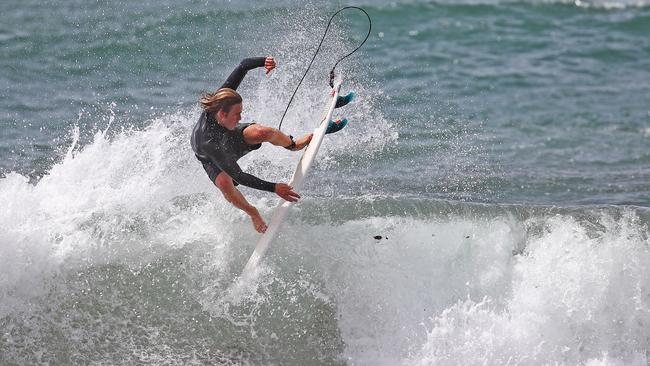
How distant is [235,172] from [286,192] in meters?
0.44

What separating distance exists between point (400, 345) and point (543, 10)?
40.0 feet

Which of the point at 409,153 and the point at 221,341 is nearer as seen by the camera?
the point at 221,341

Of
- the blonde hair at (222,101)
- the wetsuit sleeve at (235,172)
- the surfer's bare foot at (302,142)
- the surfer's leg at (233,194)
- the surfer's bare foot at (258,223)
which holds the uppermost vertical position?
the blonde hair at (222,101)

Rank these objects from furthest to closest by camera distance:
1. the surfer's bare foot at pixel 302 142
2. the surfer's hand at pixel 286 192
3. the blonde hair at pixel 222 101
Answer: the surfer's bare foot at pixel 302 142 < the surfer's hand at pixel 286 192 < the blonde hair at pixel 222 101

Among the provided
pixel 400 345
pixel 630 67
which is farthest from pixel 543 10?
pixel 400 345

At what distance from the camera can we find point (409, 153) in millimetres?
11461

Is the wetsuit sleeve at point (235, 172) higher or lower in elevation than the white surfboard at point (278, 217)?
higher

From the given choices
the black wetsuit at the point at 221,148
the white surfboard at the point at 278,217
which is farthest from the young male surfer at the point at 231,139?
the white surfboard at the point at 278,217

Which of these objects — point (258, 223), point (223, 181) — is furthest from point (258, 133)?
point (258, 223)

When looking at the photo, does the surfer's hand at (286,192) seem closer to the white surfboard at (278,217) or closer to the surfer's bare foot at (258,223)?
the white surfboard at (278,217)

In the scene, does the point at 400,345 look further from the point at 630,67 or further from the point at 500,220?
the point at 630,67

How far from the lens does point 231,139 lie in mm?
7535

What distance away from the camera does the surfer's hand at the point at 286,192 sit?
7.45m

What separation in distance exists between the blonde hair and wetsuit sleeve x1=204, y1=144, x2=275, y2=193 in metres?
0.33
